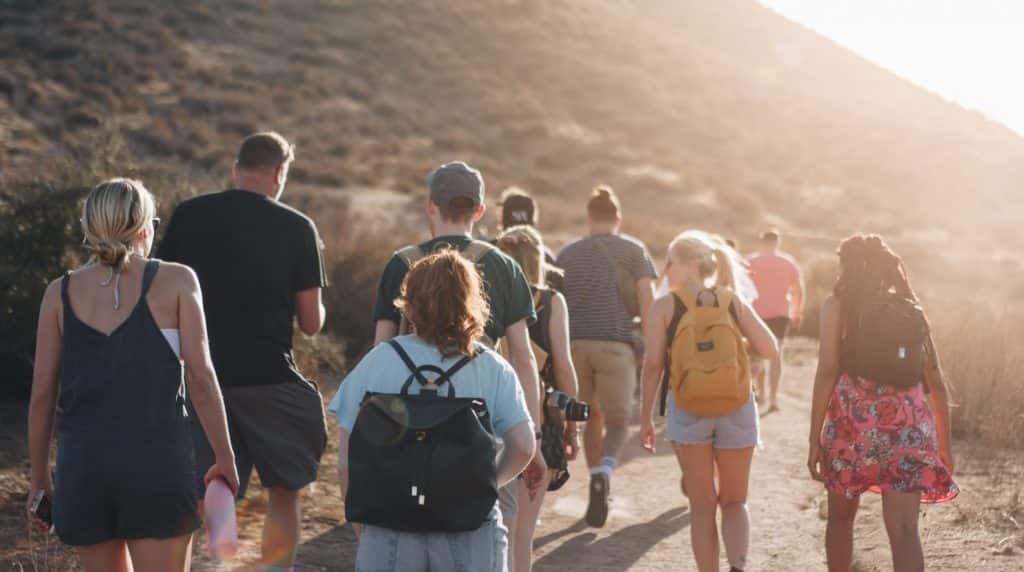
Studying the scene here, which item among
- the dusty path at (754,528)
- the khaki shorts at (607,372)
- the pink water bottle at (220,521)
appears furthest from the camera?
the khaki shorts at (607,372)

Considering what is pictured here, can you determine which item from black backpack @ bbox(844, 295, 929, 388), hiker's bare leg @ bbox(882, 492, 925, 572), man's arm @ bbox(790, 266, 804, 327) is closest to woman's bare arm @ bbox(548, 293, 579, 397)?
black backpack @ bbox(844, 295, 929, 388)

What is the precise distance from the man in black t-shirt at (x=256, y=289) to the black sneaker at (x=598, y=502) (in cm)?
304

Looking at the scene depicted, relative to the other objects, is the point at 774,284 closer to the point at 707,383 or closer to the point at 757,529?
the point at 757,529

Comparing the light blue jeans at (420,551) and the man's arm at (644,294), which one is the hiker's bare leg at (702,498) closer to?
the man's arm at (644,294)

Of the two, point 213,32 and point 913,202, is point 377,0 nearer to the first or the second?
point 213,32

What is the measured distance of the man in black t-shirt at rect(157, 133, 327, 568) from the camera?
5.25 m

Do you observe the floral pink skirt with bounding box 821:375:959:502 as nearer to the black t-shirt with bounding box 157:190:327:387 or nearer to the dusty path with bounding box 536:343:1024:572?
the dusty path with bounding box 536:343:1024:572

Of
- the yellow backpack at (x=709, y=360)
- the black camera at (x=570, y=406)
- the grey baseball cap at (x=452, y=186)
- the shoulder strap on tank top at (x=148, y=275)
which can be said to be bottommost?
the black camera at (x=570, y=406)

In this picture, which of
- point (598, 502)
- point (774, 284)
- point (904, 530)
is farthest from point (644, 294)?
point (774, 284)

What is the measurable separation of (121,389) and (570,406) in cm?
179

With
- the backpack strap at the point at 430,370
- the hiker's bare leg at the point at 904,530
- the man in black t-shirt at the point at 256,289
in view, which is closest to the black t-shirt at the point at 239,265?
the man in black t-shirt at the point at 256,289

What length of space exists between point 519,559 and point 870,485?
1557 millimetres

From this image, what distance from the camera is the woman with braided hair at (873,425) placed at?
542 centimetres

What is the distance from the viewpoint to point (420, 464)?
357cm
